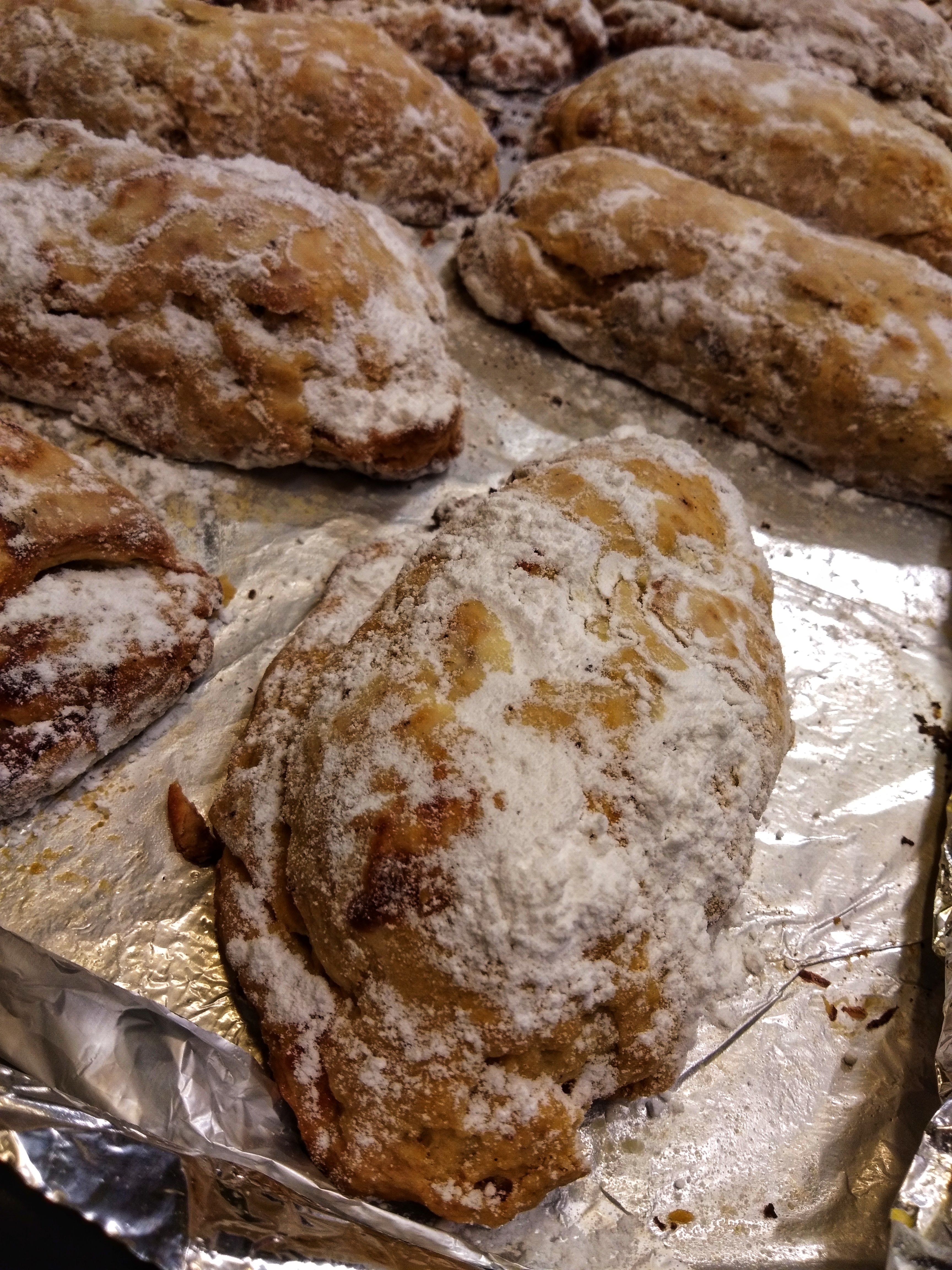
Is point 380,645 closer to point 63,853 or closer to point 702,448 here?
point 63,853

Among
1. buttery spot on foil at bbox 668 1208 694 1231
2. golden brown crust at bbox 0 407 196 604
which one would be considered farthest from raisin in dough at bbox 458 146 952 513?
buttery spot on foil at bbox 668 1208 694 1231

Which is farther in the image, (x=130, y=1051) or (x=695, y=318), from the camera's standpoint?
(x=695, y=318)

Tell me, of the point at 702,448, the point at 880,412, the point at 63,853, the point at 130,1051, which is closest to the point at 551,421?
the point at 702,448

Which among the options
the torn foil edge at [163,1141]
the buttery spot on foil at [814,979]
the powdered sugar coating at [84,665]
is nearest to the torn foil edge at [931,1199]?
the buttery spot on foil at [814,979]

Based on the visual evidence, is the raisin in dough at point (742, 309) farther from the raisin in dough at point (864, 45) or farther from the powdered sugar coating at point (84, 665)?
the powdered sugar coating at point (84, 665)

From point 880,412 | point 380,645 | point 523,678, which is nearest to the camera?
point 523,678

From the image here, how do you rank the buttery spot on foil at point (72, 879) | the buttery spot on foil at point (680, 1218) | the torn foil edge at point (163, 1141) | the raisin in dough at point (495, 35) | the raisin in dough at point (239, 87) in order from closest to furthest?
the torn foil edge at point (163, 1141) < the buttery spot on foil at point (680, 1218) < the buttery spot on foil at point (72, 879) < the raisin in dough at point (239, 87) < the raisin in dough at point (495, 35)

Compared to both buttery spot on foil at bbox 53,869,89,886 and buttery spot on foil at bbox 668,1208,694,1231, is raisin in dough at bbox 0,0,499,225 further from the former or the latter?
buttery spot on foil at bbox 668,1208,694,1231

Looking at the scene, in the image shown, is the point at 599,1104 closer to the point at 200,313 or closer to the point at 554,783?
the point at 554,783
